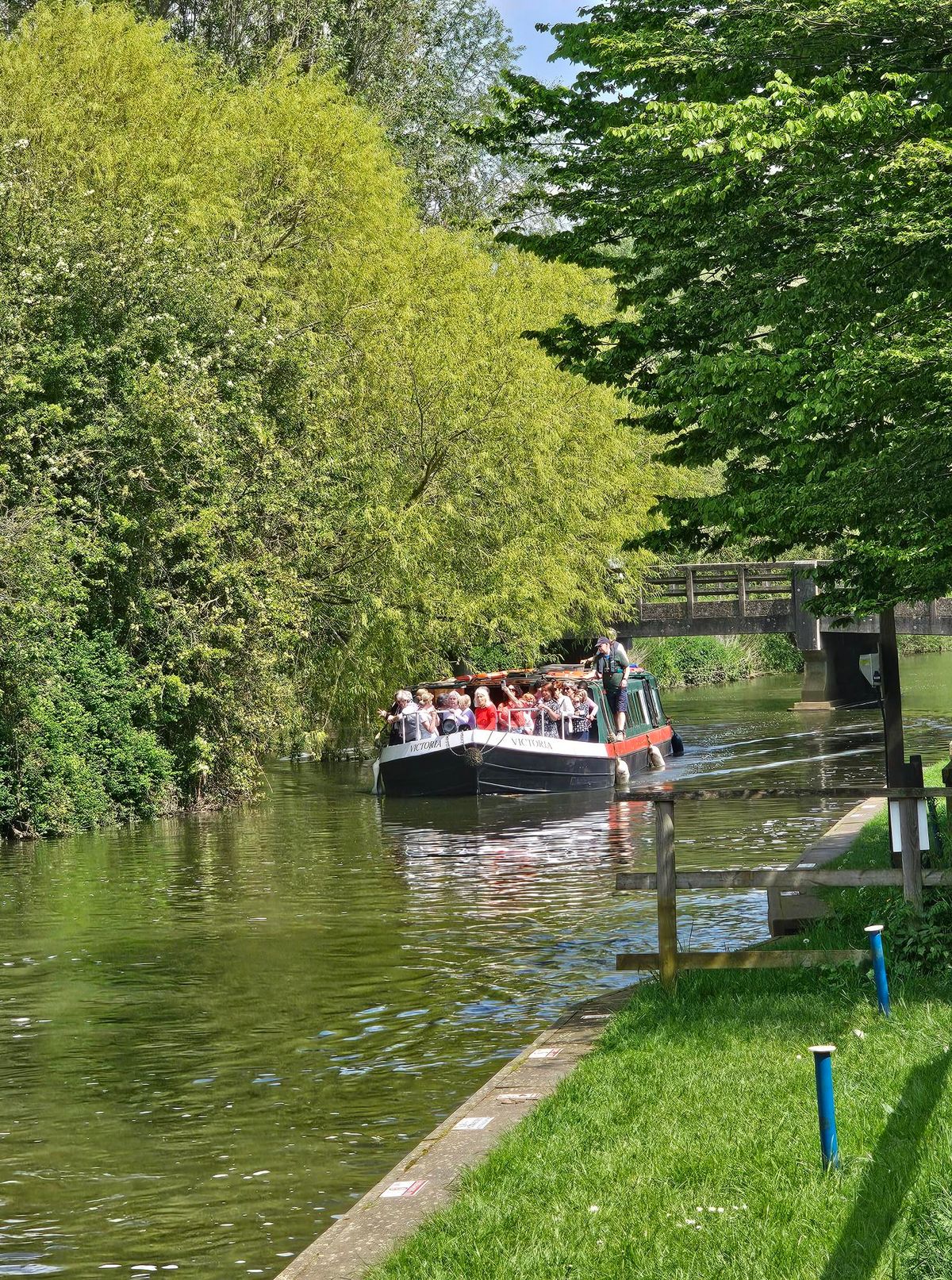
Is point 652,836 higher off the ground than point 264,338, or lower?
lower

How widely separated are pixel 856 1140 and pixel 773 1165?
18.3 inches

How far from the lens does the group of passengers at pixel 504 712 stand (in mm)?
30797

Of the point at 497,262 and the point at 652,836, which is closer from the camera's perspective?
the point at 652,836

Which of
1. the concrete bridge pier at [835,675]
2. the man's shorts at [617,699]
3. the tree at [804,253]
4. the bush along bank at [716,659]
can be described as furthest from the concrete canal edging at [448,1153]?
the bush along bank at [716,659]

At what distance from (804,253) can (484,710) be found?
21.0 meters

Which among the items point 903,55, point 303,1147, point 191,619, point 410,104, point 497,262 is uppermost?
point 410,104

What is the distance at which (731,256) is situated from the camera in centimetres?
1213

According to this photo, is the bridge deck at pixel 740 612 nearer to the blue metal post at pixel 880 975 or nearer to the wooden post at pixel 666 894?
the wooden post at pixel 666 894

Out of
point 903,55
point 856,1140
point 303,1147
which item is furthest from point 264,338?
point 856,1140

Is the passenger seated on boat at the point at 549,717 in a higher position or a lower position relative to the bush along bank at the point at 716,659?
lower

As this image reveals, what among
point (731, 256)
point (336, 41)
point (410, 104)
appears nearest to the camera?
point (731, 256)

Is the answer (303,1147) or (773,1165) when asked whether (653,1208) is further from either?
(303,1147)

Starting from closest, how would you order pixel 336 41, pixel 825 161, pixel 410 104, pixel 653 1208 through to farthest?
pixel 653 1208
pixel 825 161
pixel 336 41
pixel 410 104

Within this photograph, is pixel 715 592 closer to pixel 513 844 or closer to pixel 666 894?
pixel 513 844
